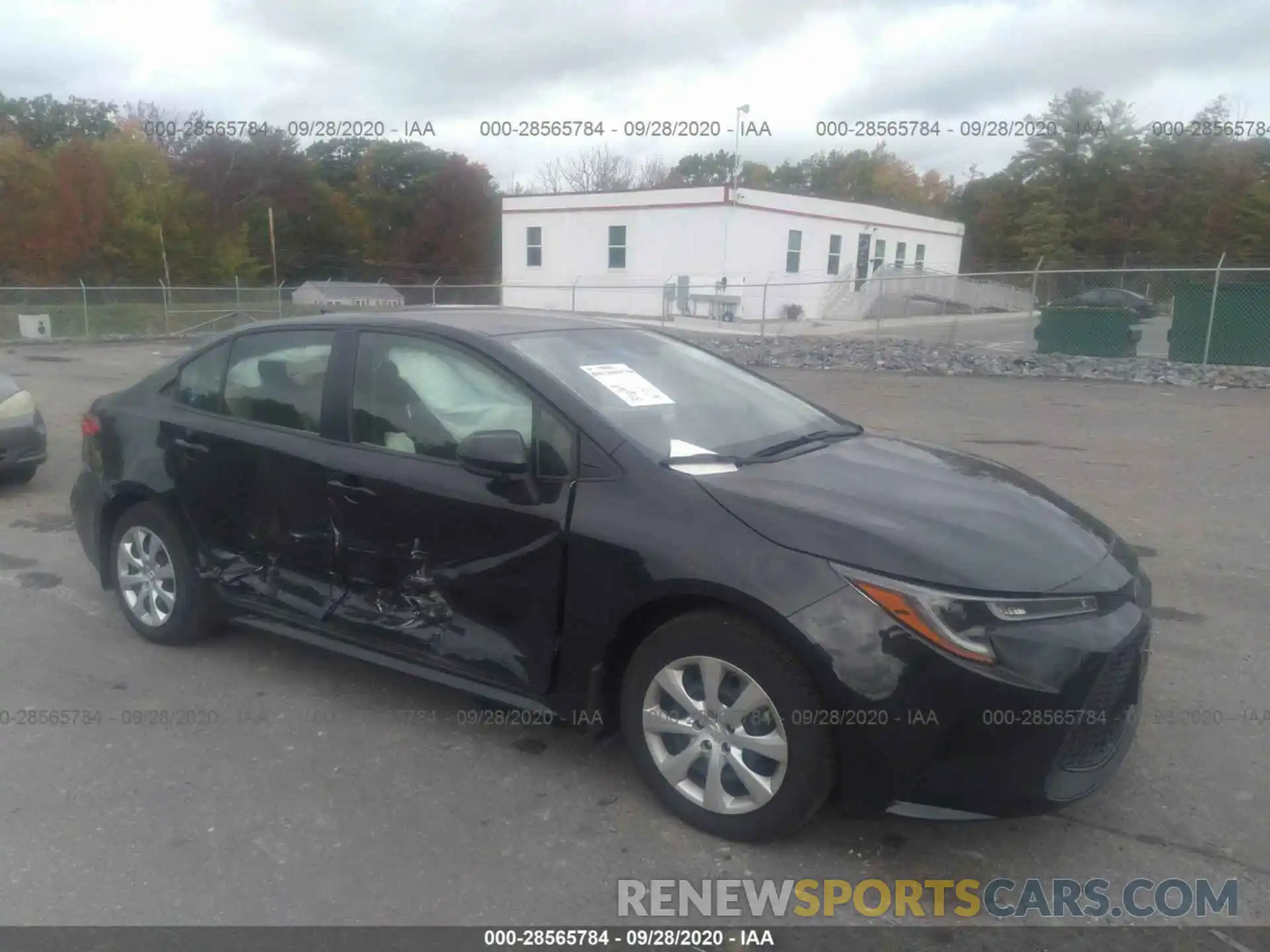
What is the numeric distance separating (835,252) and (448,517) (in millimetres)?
35212

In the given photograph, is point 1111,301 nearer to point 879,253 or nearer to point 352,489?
point 879,253

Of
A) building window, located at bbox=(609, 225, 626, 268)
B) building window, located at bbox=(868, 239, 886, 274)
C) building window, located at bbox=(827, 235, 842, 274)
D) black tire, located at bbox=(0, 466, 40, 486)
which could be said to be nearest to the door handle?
black tire, located at bbox=(0, 466, 40, 486)

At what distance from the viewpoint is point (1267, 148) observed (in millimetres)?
46562

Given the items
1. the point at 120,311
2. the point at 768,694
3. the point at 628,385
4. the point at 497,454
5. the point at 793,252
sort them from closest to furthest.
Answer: the point at 768,694 < the point at 497,454 < the point at 628,385 < the point at 120,311 < the point at 793,252

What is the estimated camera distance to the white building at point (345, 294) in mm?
35125

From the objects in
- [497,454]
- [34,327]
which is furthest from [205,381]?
[34,327]

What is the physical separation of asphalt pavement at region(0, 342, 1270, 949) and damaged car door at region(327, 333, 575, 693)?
17.8 inches

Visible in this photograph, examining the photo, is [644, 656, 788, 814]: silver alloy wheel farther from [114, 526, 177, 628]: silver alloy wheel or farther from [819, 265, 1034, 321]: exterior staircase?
[819, 265, 1034, 321]: exterior staircase

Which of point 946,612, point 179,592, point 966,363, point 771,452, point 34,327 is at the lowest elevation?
point 34,327

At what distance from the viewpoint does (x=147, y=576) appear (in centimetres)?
486

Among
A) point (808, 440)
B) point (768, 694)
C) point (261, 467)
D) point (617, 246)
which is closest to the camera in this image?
point (768, 694)

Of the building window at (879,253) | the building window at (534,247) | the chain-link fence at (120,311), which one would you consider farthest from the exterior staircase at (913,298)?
the chain-link fence at (120,311)

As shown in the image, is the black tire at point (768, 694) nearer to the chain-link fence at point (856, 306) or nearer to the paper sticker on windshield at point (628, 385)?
the paper sticker on windshield at point (628, 385)

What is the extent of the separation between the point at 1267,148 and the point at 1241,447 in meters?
45.9
